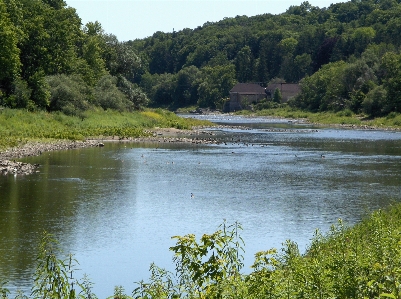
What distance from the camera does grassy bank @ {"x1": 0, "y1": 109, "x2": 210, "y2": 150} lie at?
50531mm

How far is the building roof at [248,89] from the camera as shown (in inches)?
6358

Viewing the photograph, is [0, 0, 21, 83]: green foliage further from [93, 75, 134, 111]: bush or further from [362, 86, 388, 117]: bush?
[362, 86, 388, 117]: bush

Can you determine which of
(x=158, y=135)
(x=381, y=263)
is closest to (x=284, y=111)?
(x=158, y=135)

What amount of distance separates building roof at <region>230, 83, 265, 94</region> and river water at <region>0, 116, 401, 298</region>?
366 ft

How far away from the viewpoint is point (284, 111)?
13000 cm

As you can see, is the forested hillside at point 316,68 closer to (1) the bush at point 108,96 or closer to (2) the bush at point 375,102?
(2) the bush at point 375,102

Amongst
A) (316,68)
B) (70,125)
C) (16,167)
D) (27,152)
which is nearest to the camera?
(16,167)

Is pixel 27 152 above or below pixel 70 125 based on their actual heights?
below

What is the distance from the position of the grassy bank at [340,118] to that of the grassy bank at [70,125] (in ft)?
87.8

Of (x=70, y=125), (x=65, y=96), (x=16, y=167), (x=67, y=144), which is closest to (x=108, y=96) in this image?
(x=65, y=96)

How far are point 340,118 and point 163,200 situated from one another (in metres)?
75.3

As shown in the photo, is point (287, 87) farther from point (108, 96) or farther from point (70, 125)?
point (70, 125)

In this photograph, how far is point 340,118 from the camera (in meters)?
101

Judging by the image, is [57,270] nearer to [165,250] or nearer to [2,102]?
[165,250]
